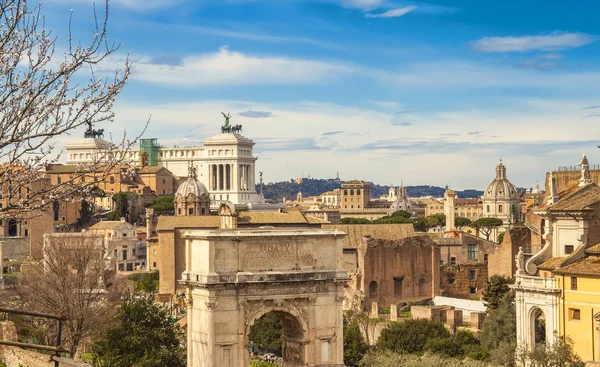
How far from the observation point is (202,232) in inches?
1021

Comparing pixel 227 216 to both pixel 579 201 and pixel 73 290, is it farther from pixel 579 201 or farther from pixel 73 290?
pixel 579 201

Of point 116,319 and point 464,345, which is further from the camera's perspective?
point 464,345

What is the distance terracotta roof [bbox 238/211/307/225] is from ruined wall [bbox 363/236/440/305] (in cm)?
822

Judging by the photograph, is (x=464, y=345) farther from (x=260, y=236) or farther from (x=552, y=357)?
(x=260, y=236)

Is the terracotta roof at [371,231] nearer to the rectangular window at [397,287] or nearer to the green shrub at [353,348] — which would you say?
the rectangular window at [397,287]

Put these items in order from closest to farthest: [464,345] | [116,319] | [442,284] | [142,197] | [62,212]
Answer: [116,319]
[464,345]
[442,284]
[62,212]
[142,197]

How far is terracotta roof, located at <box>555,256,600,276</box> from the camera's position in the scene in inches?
1151

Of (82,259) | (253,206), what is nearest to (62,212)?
(253,206)

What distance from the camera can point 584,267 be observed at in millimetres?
29688

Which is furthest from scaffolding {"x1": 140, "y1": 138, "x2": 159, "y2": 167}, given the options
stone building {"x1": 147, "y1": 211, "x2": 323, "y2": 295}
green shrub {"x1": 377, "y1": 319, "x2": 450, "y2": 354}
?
green shrub {"x1": 377, "y1": 319, "x2": 450, "y2": 354}

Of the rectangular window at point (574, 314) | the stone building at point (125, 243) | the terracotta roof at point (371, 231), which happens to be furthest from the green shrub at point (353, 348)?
the stone building at point (125, 243)

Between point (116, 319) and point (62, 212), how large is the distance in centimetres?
6311

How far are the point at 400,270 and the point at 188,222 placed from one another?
44.6 feet

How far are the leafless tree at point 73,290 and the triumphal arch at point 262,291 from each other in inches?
243
